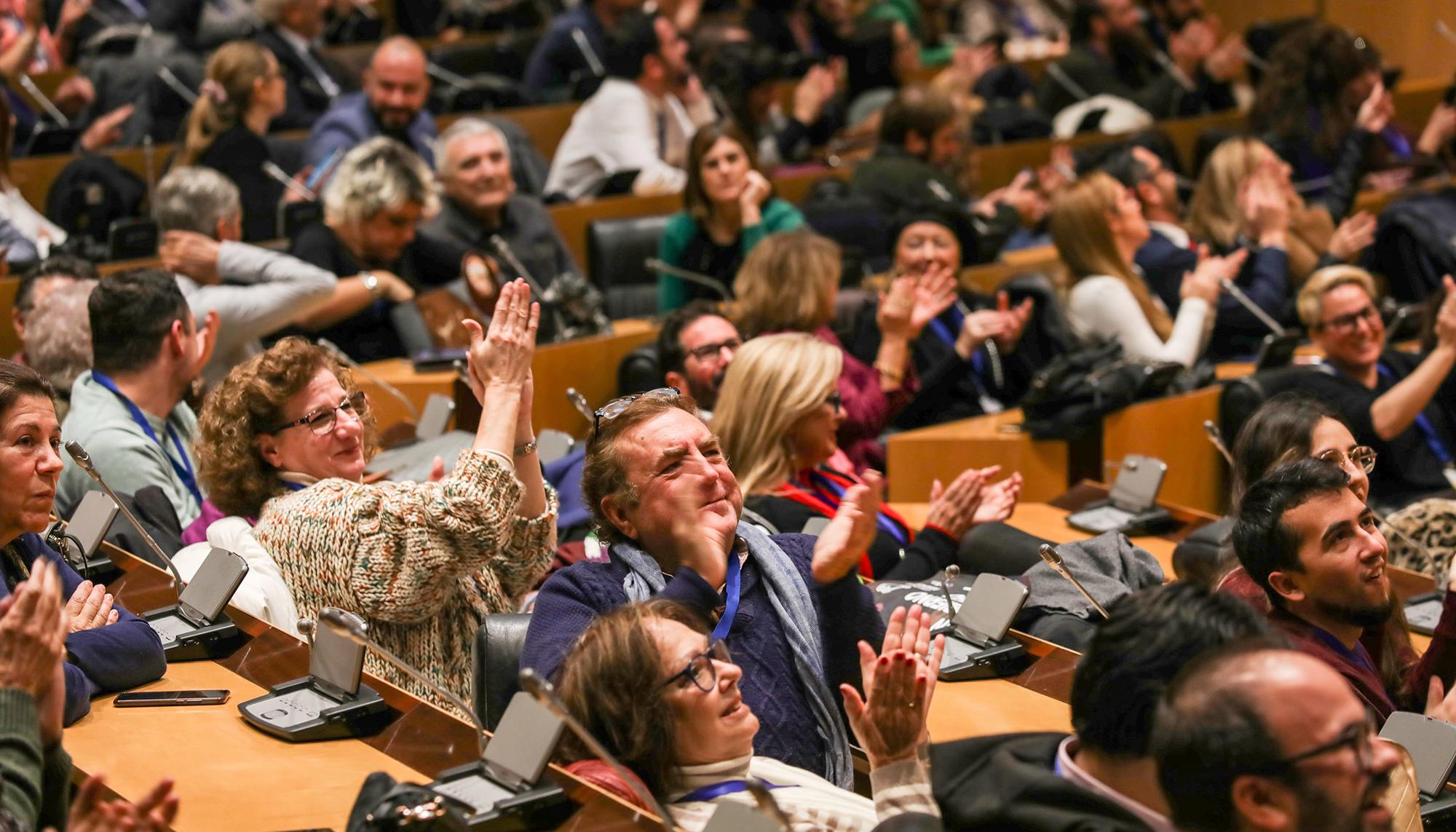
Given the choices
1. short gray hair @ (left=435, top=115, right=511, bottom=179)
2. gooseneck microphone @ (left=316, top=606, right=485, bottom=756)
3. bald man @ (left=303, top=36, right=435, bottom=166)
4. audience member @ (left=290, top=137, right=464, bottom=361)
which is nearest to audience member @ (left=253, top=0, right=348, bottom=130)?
bald man @ (left=303, top=36, right=435, bottom=166)


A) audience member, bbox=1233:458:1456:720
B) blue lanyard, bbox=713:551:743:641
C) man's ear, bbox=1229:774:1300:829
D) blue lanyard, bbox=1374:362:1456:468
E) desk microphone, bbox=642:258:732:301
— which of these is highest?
man's ear, bbox=1229:774:1300:829

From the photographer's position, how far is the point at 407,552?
2324 millimetres

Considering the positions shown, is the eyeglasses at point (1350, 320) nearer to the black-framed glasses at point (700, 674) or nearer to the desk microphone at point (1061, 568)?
the desk microphone at point (1061, 568)

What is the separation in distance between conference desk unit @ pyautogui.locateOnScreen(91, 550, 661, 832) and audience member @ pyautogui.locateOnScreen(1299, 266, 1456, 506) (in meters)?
2.54

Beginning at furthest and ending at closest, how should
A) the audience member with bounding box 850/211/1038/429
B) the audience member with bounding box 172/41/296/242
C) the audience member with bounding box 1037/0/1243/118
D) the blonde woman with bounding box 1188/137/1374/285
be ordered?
the audience member with bounding box 1037/0/1243/118 < the blonde woman with bounding box 1188/137/1374/285 < the audience member with bounding box 172/41/296/242 < the audience member with bounding box 850/211/1038/429

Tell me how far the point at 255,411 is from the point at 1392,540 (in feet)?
7.57

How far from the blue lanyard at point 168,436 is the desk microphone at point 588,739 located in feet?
5.21

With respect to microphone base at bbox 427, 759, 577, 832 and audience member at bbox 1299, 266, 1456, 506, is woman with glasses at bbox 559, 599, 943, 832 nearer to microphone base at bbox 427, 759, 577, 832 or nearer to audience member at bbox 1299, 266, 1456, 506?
microphone base at bbox 427, 759, 577, 832

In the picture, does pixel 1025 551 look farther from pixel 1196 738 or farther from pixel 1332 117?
pixel 1332 117

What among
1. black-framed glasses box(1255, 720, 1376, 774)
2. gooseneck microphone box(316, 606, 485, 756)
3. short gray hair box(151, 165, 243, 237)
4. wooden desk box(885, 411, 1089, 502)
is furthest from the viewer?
short gray hair box(151, 165, 243, 237)

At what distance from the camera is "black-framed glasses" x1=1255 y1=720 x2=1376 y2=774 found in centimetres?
146

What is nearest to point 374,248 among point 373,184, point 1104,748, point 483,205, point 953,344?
point 373,184

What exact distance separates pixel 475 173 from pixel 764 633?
9.31 feet

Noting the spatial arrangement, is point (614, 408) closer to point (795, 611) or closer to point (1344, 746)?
point (795, 611)
